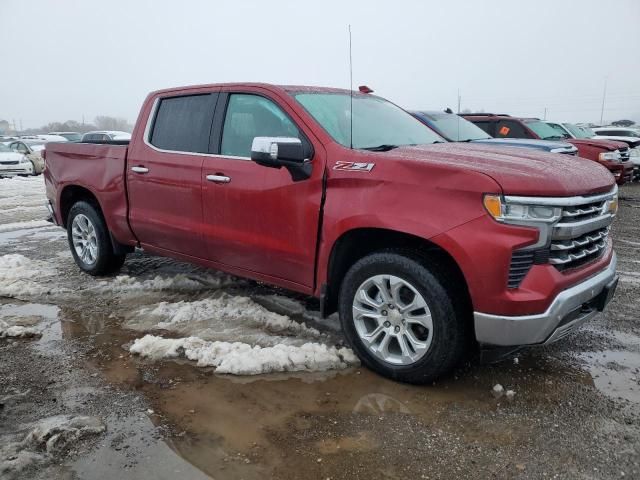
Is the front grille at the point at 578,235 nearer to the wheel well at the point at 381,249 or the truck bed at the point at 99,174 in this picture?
the wheel well at the point at 381,249

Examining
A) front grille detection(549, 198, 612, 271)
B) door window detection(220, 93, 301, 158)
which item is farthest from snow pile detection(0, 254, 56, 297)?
front grille detection(549, 198, 612, 271)

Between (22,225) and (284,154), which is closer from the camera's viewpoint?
(284,154)

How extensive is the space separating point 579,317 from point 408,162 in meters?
1.37

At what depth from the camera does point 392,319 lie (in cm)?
321

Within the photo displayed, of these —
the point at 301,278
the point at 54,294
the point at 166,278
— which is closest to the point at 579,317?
the point at 301,278

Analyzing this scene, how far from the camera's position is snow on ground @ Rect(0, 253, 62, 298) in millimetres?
5059

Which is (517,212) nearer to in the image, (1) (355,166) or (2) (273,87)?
(1) (355,166)

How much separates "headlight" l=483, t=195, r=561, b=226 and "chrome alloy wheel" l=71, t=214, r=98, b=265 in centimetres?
417

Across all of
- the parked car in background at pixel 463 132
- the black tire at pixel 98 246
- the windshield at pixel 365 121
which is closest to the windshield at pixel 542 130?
the parked car in background at pixel 463 132

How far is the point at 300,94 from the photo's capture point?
12.9ft

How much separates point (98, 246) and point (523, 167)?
13.9ft

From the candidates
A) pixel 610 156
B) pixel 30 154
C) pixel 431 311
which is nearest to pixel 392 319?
pixel 431 311

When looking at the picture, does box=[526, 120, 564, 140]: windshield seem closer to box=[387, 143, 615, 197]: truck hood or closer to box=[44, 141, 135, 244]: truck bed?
box=[387, 143, 615, 197]: truck hood

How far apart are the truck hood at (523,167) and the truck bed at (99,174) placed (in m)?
2.84
